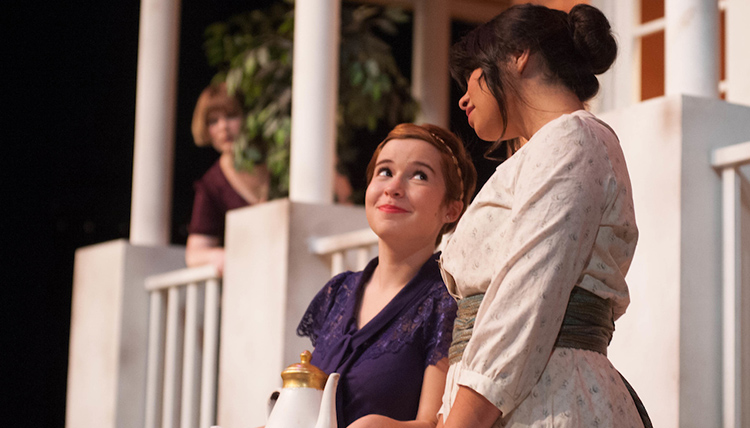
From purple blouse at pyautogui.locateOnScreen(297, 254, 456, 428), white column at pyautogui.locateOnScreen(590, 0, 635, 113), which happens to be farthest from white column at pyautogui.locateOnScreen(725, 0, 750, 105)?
purple blouse at pyautogui.locateOnScreen(297, 254, 456, 428)

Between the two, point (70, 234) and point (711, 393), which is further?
point (70, 234)

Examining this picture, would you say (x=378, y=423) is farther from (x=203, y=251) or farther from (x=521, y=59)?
A: (x=203, y=251)

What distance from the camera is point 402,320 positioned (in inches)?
71.0

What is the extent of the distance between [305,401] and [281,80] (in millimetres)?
3006

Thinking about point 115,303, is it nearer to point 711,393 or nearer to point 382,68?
point 382,68

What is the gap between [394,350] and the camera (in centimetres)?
177

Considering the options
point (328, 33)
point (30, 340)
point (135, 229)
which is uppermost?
point (328, 33)

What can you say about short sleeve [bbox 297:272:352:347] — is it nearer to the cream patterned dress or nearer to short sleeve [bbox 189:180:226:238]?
the cream patterned dress

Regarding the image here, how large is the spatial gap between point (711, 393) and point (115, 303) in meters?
2.49

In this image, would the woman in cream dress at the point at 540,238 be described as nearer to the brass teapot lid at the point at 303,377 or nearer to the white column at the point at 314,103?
the brass teapot lid at the point at 303,377

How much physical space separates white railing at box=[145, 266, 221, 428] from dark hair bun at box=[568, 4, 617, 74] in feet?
6.28

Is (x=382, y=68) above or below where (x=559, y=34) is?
above

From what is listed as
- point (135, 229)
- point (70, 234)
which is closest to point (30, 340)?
point (70, 234)

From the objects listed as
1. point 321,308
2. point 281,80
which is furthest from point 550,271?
point 281,80
